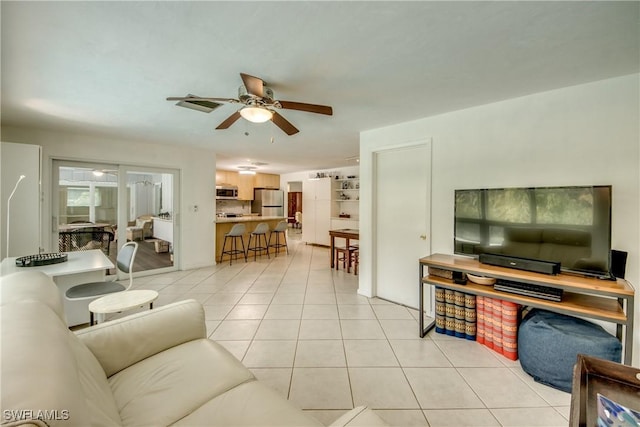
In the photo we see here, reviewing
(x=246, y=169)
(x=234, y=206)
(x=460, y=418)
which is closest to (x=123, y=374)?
(x=460, y=418)

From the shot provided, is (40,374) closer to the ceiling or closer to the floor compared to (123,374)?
closer to the ceiling

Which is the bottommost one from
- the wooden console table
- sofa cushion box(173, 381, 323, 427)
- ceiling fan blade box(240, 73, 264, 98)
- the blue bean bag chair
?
the blue bean bag chair

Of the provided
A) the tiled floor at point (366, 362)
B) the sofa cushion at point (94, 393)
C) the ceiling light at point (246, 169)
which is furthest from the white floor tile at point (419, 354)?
the ceiling light at point (246, 169)

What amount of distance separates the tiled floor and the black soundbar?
0.84m

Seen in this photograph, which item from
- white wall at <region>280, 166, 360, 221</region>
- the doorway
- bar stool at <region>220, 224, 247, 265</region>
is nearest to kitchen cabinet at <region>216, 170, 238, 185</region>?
white wall at <region>280, 166, 360, 221</region>

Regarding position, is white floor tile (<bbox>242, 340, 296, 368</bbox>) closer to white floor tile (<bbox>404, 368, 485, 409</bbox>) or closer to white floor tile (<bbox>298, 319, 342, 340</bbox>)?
white floor tile (<bbox>298, 319, 342, 340</bbox>)

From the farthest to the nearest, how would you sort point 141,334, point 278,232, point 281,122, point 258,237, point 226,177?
point 226,177 → point 278,232 → point 258,237 → point 281,122 → point 141,334

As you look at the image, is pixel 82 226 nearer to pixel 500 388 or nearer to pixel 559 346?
pixel 500 388

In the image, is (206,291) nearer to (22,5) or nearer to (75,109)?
(75,109)

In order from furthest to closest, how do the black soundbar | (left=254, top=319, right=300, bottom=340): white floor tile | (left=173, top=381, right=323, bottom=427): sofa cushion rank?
(left=254, top=319, right=300, bottom=340): white floor tile → the black soundbar → (left=173, top=381, right=323, bottom=427): sofa cushion

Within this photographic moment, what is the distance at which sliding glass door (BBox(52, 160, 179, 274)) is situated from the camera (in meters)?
4.04

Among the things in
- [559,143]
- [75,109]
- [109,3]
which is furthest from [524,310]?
[75,109]

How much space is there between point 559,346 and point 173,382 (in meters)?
2.60

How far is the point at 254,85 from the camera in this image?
6.10 feet
